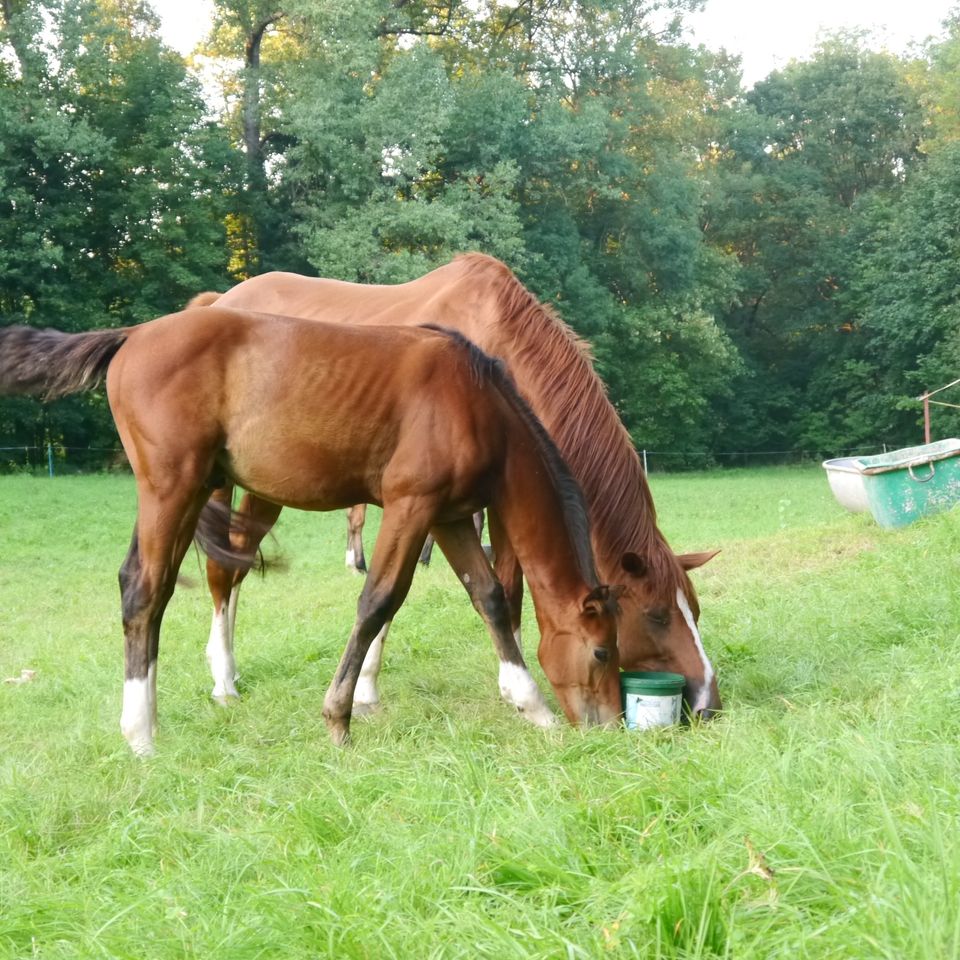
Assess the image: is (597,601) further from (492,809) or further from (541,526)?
(492,809)

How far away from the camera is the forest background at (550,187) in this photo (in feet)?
73.7

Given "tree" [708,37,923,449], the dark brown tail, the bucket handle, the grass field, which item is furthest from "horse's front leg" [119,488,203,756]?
"tree" [708,37,923,449]

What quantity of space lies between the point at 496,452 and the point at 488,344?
0.97 m

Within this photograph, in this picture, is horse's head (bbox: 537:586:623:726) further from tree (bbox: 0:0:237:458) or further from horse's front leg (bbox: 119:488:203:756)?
tree (bbox: 0:0:237:458)

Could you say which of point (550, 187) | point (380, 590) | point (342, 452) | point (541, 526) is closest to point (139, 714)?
point (380, 590)

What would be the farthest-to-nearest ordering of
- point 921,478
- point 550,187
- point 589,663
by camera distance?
point 550,187, point 921,478, point 589,663

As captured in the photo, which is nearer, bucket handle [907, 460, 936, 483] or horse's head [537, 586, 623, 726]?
horse's head [537, 586, 623, 726]

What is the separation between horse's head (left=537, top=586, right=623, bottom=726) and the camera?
404 centimetres

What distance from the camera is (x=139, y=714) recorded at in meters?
3.98

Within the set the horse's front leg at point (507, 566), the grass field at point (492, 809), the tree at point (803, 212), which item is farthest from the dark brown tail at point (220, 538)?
the tree at point (803, 212)

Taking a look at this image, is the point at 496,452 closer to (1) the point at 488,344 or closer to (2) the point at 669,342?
(1) the point at 488,344

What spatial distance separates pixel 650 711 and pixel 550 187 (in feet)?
84.4

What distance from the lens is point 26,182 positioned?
71.6 feet

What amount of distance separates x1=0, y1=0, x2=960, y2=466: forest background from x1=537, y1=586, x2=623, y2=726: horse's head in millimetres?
18244
